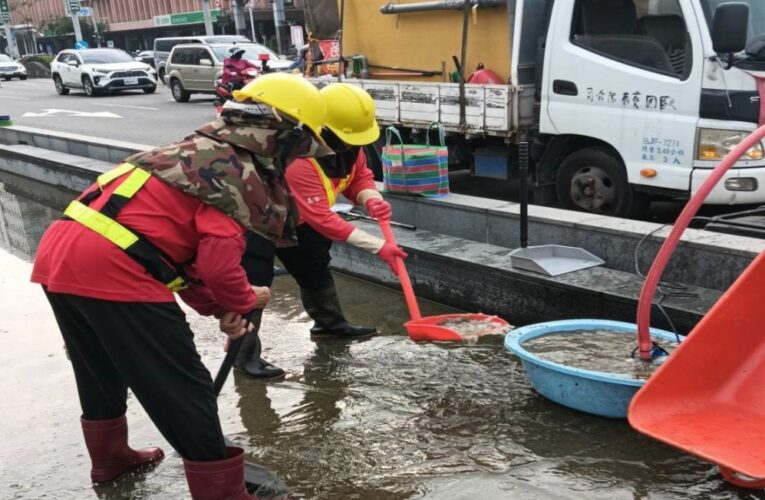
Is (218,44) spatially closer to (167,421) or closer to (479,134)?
(479,134)

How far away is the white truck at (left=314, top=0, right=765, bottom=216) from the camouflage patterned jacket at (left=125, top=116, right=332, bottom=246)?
353 centimetres

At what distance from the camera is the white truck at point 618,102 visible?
5102 mm

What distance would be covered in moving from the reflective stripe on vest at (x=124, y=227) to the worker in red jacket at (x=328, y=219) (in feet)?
3.67

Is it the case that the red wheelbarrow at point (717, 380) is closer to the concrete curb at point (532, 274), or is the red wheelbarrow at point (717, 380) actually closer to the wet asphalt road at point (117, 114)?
the concrete curb at point (532, 274)

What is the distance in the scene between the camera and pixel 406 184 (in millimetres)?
5707

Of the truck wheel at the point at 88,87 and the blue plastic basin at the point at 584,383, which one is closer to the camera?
the blue plastic basin at the point at 584,383

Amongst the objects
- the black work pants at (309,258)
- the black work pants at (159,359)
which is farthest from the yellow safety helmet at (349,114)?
the black work pants at (159,359)

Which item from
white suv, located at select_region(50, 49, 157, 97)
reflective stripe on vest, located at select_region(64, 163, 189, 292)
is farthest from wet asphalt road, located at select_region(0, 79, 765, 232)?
reflective stripe on vest, located at select_region(64, 163, 189, 292)

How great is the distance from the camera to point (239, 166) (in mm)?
2371

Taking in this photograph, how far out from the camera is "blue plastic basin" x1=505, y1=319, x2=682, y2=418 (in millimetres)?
3158

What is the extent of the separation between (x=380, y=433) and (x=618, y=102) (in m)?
3.49

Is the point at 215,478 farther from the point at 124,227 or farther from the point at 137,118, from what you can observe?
the point at 137,118

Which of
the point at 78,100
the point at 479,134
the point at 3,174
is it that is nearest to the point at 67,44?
the point at 78,100

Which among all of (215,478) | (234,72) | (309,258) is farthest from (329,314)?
(234,72)
